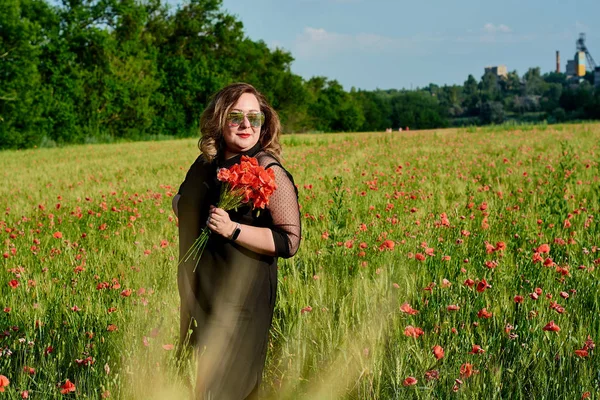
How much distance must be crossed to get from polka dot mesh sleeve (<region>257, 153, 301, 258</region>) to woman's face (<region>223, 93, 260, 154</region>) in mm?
165

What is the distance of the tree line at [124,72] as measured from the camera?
105 feet

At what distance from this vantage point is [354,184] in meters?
8.55

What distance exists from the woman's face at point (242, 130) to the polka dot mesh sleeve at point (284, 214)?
0.17 meters

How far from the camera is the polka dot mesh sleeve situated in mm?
2473

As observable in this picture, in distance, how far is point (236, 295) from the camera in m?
2.51

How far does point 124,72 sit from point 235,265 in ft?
143

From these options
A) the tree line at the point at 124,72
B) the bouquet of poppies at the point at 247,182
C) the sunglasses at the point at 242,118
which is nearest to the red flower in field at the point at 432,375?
the bouquet of poppies at the point at 247,182

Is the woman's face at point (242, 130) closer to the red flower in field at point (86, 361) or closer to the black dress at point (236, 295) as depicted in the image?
the black dress at point (236, 295)

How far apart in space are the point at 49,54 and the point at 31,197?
111 feet

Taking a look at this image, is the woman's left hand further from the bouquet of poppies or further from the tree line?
the tree line

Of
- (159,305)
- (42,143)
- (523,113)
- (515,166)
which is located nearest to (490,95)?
(523,113)

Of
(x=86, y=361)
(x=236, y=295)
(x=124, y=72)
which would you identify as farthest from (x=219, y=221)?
(x=124, y=72)

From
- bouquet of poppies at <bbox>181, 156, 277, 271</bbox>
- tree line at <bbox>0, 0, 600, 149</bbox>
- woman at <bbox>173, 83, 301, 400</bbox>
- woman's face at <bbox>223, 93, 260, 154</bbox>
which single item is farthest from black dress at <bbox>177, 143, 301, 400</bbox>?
tree line at <bbox>0, 0, 600, 149</bbox>

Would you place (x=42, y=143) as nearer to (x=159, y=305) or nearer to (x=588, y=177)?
(x=588, y=177)
